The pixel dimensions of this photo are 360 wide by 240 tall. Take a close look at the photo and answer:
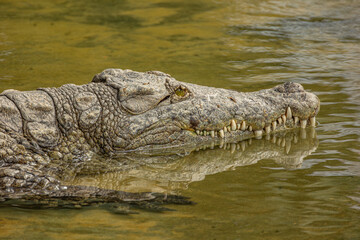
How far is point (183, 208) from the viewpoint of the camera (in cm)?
459

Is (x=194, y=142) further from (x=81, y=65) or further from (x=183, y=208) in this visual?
(x=81, y=65)

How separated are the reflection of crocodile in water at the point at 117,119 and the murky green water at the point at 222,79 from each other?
0.93 feet

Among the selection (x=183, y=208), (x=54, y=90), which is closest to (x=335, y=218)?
(x=183, y=208)

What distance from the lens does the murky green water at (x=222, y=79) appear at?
426cm

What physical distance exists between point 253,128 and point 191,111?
32.9 inches

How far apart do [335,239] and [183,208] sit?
4.26 ft

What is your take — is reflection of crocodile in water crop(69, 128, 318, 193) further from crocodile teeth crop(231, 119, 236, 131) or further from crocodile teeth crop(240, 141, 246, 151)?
crocodile teeth crop(231, 119, 236, 131)

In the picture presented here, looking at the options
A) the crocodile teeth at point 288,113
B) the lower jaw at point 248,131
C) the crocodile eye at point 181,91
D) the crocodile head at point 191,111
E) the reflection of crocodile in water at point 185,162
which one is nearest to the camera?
the reflection of crocodile in water at point 185,162

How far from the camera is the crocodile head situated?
6.14 metres

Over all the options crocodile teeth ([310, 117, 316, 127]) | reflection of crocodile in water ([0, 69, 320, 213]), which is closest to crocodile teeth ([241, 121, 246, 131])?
reflection of crocodile in water ([0, 69, 320, 213])

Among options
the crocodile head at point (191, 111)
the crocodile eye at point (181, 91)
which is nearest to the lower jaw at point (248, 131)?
the crocodile head at point (191, 111)

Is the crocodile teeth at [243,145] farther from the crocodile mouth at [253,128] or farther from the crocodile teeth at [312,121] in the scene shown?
the crocodile teeth at [312,121]

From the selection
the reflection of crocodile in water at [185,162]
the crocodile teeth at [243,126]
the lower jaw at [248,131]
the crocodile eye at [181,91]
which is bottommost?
the reflection of crocodile in water at [185,162]

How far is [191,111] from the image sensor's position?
248 inches
